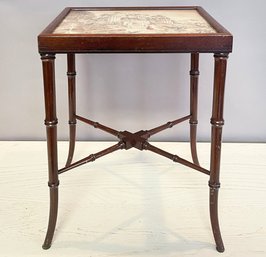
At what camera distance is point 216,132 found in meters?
1.04

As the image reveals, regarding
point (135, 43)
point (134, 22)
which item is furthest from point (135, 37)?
point (134, 22)

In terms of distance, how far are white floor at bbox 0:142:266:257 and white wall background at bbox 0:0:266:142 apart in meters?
0.10

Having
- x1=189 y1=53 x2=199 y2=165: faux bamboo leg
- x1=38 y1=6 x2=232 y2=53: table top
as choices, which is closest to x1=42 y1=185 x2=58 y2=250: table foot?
x1=38 y1=6 x2=232 y2=53: table top

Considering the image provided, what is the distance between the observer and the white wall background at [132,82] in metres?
1.57

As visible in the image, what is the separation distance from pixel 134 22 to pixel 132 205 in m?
0.49

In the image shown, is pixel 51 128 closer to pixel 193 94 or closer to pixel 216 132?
pixel 216 132

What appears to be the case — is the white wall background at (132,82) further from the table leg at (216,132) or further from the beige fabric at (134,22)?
the table leg at (216,132)

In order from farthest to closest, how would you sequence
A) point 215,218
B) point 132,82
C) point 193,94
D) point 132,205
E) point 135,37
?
Result: point 132,82
point 193,94
point 132,205
point 215,218
point 135,37

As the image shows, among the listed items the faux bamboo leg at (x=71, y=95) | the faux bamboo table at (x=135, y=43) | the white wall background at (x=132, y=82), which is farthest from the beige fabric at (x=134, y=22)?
the white wall background at (x=132, y=82)

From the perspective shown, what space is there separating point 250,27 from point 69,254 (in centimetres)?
96

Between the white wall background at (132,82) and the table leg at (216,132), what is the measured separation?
2.02 feet

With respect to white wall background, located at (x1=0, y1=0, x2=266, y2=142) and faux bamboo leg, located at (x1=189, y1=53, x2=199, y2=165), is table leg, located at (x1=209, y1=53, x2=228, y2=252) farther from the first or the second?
white wall background, located at (x1=0, y1=0, x2=266, y2=142)

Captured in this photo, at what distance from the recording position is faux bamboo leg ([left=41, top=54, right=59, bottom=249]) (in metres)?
0.99

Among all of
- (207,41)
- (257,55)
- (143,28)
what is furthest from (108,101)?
(207,41)
